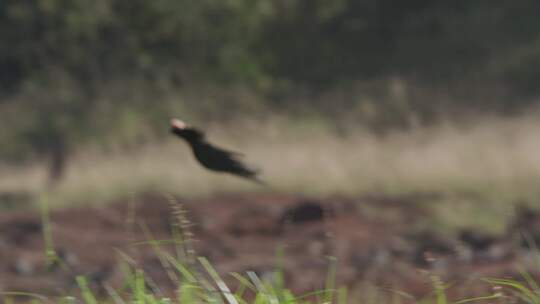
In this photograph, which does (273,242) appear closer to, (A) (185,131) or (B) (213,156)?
(B) (213,156)

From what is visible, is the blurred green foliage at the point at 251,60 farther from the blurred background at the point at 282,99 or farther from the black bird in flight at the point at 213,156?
the black bird in flight at the point at 213,156

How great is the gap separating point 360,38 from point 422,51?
1.03 meters

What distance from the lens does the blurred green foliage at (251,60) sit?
12.1 m

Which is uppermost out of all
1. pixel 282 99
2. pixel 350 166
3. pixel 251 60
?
pixel 282 99

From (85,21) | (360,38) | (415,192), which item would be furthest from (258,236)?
(360,38)

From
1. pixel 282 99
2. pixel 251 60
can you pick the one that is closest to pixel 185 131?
pixel 251 60

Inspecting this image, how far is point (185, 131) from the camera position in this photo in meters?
2.78

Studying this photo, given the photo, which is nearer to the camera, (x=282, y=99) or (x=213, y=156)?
(x=213, y=156)

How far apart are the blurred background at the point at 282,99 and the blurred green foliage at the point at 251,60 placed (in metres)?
0.03

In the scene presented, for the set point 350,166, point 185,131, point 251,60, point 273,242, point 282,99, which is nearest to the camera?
point 185,131

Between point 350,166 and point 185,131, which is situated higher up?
point 350,166

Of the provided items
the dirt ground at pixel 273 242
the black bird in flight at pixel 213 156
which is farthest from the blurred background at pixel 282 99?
the black bird in flight at pixel 213 156

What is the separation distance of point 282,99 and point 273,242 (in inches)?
316

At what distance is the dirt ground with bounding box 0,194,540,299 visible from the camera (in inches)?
245
